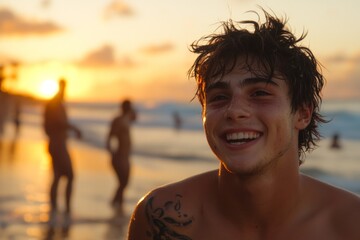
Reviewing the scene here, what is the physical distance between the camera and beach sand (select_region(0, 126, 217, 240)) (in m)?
8.94

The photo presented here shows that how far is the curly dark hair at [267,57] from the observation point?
2752mm

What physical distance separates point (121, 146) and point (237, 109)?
29.0 feet

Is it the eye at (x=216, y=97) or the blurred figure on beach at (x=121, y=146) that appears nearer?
the eye at (x=216, y=97)

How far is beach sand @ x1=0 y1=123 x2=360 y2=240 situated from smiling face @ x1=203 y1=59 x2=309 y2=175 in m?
6.05

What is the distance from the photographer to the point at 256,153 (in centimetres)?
263

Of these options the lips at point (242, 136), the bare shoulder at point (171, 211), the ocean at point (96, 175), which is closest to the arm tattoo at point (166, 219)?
the bare shoulder at point (171, 211)

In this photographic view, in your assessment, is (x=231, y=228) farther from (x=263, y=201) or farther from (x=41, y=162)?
(x=41, y=162)

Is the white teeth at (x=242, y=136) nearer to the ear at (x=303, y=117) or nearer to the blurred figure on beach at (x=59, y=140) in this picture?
the ear at (x=303, y=117)

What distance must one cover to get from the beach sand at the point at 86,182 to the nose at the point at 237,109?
6127mm

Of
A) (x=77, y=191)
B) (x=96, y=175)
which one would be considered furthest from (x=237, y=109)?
(x=96, y=175)

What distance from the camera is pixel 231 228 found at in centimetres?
286

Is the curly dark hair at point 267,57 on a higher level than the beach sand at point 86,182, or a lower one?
higher

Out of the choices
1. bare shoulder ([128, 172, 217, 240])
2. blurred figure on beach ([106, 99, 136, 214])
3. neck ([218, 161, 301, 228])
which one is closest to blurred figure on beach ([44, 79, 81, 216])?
blurred figure on beach ([106, 99, 136, 214])

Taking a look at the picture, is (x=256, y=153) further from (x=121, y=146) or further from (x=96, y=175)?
(x=96, y=175)
